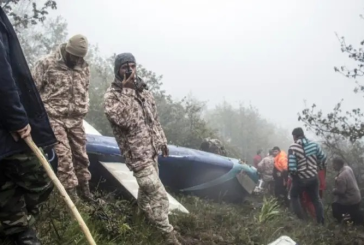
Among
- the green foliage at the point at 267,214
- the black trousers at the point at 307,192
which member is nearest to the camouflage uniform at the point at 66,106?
the green foliage at the point at 267,214

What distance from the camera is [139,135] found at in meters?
4.30

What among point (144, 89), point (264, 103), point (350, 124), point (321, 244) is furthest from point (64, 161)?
point (264, 103)

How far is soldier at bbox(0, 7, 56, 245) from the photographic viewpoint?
94.3 inches

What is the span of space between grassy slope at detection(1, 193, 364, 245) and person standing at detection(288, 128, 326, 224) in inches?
21.0

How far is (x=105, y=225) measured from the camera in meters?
3.88

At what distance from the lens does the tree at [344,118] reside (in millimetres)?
10000

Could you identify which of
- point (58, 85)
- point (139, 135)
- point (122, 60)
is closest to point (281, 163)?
point (139, 135)

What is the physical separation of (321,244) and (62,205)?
4.26 meters

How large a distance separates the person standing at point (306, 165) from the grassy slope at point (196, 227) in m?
0.53

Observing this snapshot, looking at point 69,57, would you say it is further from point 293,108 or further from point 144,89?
point 293,108

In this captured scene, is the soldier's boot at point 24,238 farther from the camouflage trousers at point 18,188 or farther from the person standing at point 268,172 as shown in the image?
the person standing at point 268,172

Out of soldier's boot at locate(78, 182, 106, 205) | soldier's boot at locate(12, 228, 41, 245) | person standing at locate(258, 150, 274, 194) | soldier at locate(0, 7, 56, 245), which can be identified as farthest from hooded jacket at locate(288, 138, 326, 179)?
soldier's boot at locate(12, 228, 41, 245)

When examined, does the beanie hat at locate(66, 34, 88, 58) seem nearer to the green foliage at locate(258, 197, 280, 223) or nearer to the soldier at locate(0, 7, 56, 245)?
the soldier at locate(0, 7, 56, 245)

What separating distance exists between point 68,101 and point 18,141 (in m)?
2.10
